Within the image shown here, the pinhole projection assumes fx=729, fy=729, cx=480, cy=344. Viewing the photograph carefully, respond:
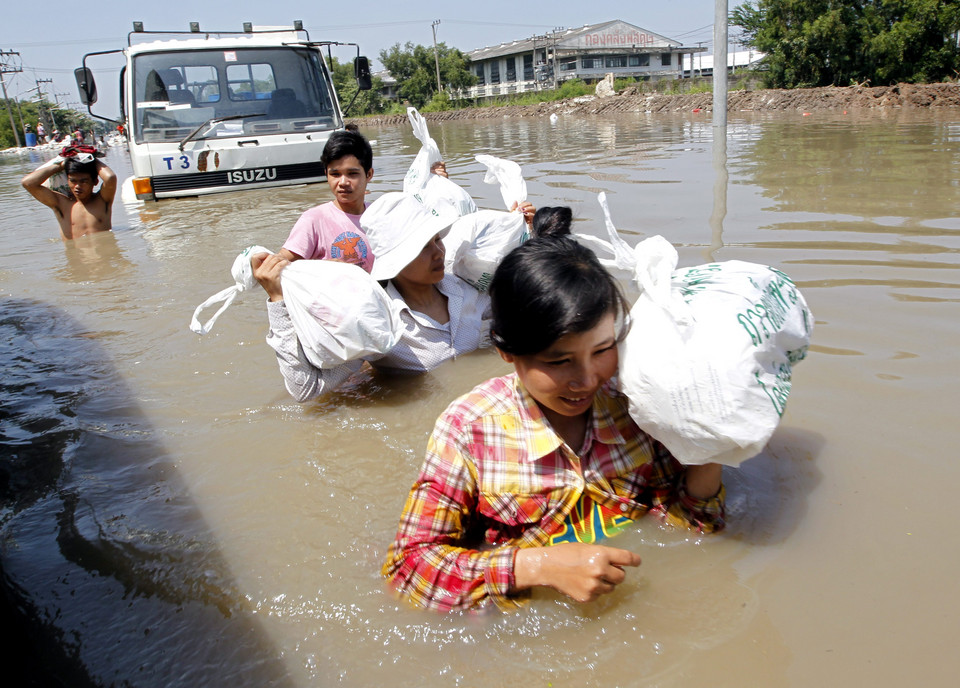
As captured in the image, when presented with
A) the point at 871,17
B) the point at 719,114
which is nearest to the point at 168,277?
the point at 719,114

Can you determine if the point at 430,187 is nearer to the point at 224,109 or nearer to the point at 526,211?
the point at 526,211

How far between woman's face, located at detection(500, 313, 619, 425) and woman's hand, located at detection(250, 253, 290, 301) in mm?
1540

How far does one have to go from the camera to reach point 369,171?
A: 4086mm

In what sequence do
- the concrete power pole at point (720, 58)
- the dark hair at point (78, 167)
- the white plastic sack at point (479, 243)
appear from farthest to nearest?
the concrete power pole at point (720, 58)
the dark hair at point (78, 167)
the white plastic sack at point (479, 243)

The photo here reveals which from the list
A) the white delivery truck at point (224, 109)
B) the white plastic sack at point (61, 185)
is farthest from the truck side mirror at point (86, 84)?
the white plastic sack at point (61, 185)

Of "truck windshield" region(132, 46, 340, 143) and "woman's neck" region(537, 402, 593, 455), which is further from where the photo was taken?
"truck windshield" region(132, 46, 340, 143)

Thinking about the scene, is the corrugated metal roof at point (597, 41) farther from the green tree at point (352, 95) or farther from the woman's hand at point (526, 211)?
the woman's hand at point (526, 211)

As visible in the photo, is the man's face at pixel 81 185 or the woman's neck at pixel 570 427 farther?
the man's face at pixel 81 185

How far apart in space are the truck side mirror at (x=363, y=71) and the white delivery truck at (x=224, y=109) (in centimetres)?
2

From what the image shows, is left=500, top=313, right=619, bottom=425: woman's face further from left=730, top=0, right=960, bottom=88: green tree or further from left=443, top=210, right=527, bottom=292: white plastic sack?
left=730, top=0, right=960, bottom=88: green tree

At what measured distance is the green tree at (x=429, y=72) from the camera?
2074 inches

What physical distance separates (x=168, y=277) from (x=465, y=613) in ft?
15.5

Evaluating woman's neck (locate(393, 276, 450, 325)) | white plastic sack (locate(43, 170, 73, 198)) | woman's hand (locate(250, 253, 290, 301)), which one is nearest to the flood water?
woman's neck (locate(393, 276, 450, 325))

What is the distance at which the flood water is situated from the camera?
1503 mm
